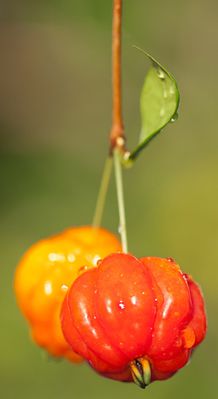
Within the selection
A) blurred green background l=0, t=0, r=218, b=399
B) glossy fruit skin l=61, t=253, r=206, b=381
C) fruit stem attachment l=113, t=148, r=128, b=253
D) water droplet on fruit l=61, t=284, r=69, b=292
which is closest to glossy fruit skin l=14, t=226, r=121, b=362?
Answer: water droplet on fruit l=61, t=284, r=69, b=292

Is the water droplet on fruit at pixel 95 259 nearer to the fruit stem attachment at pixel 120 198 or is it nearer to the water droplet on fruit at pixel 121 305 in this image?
the fruit stem attachment at pixel 120 198

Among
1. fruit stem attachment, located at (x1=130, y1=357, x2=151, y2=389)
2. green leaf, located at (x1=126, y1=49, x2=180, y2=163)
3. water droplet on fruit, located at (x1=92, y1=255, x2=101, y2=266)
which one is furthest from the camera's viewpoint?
water droplet on fruit, located at (x1=92, y1=255, x2=101, y2=266)

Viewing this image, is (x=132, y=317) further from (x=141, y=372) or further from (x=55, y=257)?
(x=55, y=257)

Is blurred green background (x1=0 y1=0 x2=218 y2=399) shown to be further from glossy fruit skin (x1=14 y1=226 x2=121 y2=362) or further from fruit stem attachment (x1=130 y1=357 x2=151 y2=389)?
fruit stem attachment (x1=130 y1=357 x2=151 y2=389)

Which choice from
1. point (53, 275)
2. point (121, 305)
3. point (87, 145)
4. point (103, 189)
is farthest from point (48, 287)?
point (87, 145)

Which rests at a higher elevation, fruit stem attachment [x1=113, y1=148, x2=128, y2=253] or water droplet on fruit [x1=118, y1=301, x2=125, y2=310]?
fruit stem attachment [x1=113, y1=148, x2=128, y2=253]

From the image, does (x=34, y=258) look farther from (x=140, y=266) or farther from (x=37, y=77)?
(x=37, y=77)
